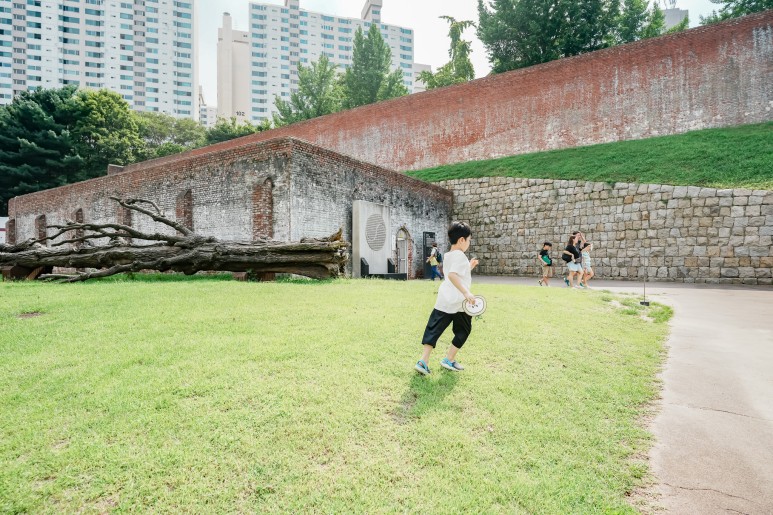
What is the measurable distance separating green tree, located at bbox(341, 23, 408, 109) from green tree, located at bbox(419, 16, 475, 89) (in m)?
3.70

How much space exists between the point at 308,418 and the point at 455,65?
36509 millimetres

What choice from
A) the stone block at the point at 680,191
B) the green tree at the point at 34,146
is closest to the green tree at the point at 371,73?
the green tree at the point at 34,146

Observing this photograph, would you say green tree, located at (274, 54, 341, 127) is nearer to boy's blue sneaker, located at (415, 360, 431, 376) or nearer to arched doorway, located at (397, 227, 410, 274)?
arched doorway, located at (397, 227, 410, 274)

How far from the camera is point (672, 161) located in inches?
558

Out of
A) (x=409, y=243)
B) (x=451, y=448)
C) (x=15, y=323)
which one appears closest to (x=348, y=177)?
(x=409, y=243)

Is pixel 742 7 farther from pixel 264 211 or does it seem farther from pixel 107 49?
pixel 107 49

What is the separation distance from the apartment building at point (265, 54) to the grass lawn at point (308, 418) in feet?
287

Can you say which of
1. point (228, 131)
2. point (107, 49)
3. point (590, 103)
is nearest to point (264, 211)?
point (590, 103)

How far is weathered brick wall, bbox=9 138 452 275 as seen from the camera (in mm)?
10422

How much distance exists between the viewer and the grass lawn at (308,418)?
1.92 metres

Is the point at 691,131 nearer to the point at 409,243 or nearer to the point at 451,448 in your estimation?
the point at 409,243

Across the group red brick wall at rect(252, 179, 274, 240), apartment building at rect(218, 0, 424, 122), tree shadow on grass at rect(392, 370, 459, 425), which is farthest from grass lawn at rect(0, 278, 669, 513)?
apartment building at rect(218, 0, 424, 122)

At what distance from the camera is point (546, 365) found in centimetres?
375

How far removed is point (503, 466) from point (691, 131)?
18891 millimetres
